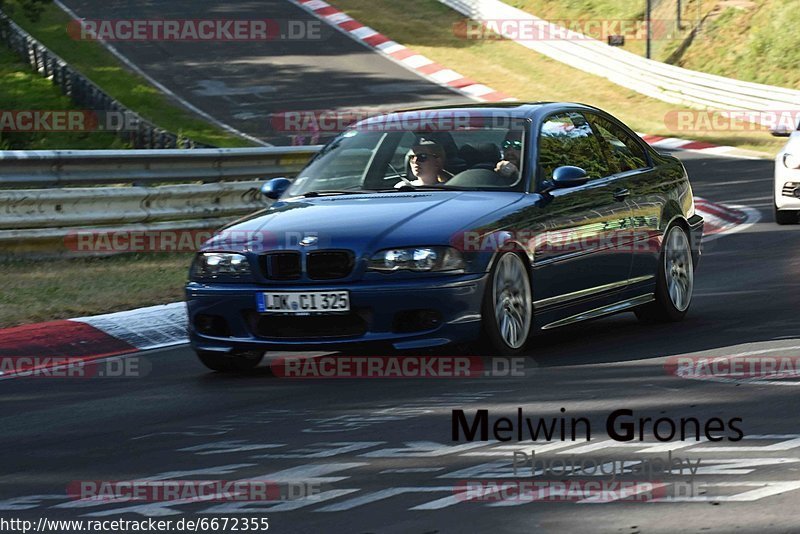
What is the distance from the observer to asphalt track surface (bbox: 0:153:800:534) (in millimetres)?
5289

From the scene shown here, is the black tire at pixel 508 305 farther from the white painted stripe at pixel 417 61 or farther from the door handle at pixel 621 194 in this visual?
the white painted stripe at pixel 417 61

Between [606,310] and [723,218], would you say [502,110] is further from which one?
[723,218]

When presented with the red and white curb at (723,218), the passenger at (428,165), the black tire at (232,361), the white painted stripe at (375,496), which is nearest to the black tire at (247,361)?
the black tire at (232,361)

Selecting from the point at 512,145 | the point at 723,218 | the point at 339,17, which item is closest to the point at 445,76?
the point at 339,17

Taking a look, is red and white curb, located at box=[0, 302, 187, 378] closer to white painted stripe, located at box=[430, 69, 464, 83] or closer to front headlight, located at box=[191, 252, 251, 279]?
front headlight, located at box=[191, 252, 251, 279]

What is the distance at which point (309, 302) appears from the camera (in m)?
8.31

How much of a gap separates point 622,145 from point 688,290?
1.05 metres

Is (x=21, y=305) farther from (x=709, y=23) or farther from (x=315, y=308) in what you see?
(x=709, y=23)

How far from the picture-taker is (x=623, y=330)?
10102 millimetres

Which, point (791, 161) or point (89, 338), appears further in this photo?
point (791, 161)

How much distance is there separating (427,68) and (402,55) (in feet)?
5.25

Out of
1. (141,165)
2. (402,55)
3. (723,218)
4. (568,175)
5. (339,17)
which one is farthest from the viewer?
(339,17)

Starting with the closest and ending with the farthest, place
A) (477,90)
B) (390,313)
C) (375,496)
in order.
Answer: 1. (375,496)
2. (390,313)
3. (477,90)

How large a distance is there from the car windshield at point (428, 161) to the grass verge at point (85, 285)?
2144 mm
